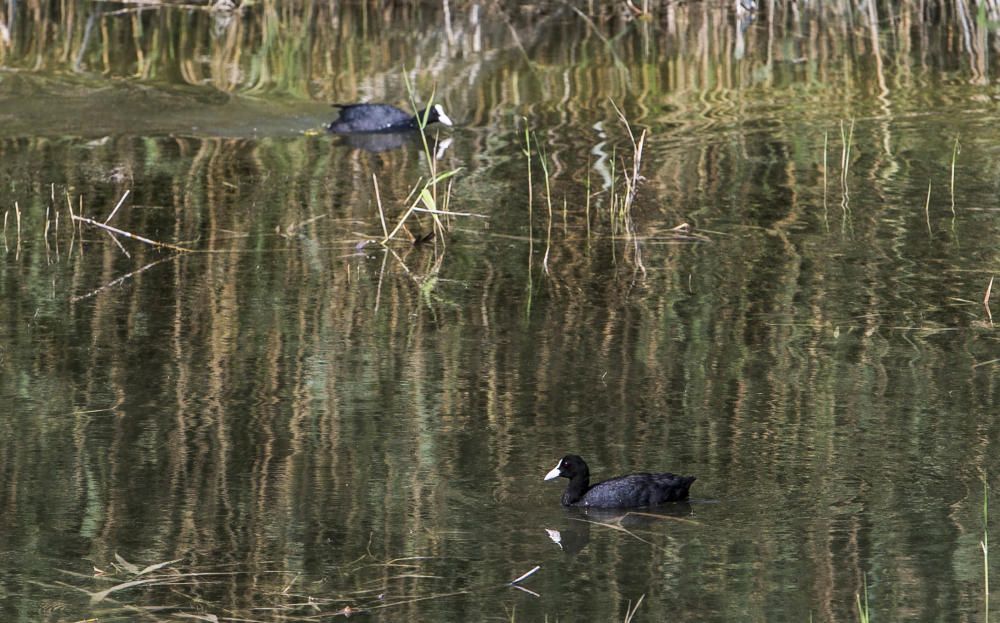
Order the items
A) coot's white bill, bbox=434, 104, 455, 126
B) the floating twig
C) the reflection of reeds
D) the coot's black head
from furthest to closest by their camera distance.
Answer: coot's white bill, bbox=434, 104, 455, 126
the coot's black head
the floating twig
the reflection of reeds

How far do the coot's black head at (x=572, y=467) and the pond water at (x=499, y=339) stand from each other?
13cm

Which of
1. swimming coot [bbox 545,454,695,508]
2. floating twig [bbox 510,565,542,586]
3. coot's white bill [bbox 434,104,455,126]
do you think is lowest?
floating twig [bbox 510,565,542,586]

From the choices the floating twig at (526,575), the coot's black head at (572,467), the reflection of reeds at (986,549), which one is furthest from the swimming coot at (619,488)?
the reflection of reeds at (986,549)

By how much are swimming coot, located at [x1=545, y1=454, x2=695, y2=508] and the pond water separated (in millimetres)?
68

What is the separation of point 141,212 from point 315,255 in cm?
131

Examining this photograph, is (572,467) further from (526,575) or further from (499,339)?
(499,339)

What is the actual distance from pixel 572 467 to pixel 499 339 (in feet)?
5.82

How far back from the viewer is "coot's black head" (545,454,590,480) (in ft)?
17.0

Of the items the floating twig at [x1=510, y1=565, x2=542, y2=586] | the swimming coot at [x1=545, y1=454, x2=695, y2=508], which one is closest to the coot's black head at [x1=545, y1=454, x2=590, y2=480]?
the swimming coot at [x1=545, y1=454, x2=695, y2=508]

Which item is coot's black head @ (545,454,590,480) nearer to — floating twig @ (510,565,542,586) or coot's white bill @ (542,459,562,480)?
coot's white bill @ (542,459,562,480)

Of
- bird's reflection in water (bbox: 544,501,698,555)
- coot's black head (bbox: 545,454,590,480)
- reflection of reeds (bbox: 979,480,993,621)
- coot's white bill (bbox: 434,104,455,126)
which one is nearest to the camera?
reflection of reeds (bbox: 979,480,993,621)

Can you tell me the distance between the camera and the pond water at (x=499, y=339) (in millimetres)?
4859

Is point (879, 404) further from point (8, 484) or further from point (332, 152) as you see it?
point (332, 152)

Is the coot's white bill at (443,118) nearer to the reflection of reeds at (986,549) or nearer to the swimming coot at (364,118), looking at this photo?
the swimming coot at (364,118)
